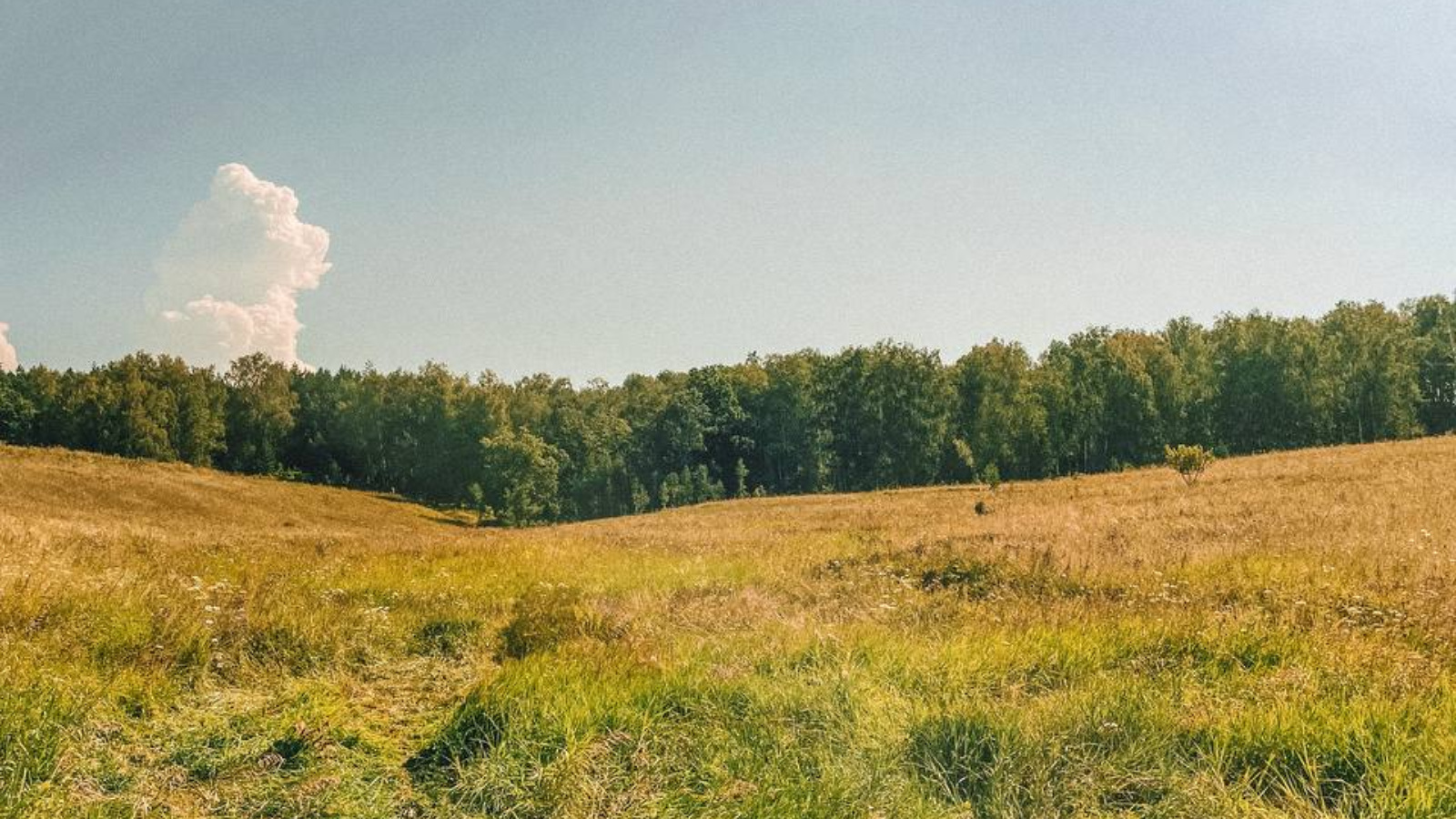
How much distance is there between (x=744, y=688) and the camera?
5195 mm

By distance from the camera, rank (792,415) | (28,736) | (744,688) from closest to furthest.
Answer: (28,736), (744,688), (792,415)

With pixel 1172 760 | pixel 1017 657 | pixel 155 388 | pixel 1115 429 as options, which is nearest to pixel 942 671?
pixel 1017 657

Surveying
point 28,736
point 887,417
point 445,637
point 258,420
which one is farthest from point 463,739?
point 258,420

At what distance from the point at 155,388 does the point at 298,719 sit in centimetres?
11026

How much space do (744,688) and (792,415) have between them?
92509 mm

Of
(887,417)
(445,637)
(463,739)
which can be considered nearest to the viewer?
(463,739)

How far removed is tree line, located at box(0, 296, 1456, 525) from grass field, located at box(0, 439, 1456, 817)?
6414cm

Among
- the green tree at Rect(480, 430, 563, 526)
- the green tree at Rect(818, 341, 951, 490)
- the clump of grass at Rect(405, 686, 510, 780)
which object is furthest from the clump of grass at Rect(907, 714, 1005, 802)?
the green tree at Rect(818, 341, 951, 490)

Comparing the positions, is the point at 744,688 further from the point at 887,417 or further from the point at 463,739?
the point at 887,417

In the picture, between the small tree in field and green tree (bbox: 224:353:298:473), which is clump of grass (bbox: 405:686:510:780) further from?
green tree (bbox: 224:353:298:473)

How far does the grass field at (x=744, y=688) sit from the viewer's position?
3.94 m

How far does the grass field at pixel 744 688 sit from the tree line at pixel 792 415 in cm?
6414

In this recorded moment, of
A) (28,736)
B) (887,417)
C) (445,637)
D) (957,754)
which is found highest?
(887,417)

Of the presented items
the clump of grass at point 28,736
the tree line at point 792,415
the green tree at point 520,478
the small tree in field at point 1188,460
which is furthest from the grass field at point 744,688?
the green tree at point 520,478
